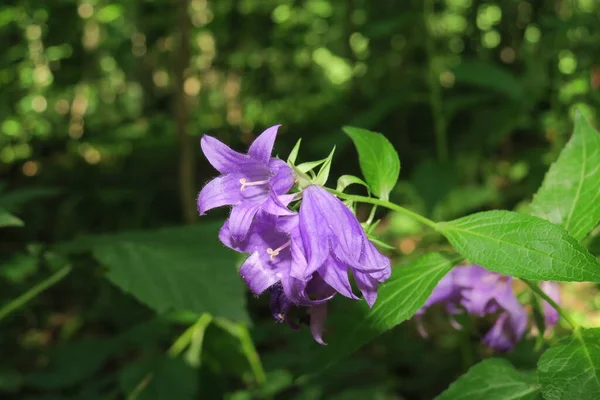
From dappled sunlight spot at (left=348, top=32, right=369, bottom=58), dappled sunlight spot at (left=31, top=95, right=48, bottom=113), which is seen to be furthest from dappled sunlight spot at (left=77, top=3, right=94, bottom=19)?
dappled sunlight spot at (left=348, top=32, right=369, bottom=58)

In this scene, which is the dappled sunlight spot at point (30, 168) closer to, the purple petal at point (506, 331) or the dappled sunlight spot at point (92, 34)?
the dappled sunlight spot at point (92, 34)

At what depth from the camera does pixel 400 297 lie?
3.15 ft

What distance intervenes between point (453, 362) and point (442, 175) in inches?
27.2

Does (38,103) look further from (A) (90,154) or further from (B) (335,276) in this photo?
(B) (335,276)

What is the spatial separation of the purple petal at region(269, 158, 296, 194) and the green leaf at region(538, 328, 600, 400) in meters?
0.41

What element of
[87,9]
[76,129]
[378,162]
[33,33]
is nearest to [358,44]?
[87,9]

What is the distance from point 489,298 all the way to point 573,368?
334 millimetres

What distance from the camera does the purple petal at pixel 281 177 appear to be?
797 mm

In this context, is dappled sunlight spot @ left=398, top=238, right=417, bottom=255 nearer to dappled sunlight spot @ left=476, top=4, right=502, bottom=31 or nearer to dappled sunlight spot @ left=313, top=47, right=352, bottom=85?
dappled sunlight spot @ left=476, top=4, right=502, bottom=31

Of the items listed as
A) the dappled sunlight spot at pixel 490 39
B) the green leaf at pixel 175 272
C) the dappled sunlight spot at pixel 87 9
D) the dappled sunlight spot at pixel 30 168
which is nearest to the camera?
the green leaf at pixel 175 272

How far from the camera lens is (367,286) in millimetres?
852

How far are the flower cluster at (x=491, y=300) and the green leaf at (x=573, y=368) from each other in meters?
0.26

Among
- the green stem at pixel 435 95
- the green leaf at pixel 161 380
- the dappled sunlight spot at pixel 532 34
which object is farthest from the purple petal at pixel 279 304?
the dappled sunlight spot at pixel 532 34

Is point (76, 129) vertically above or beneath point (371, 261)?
beneath
